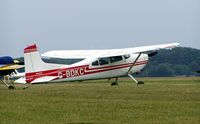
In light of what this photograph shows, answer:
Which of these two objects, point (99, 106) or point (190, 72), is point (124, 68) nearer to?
point (99, 106)

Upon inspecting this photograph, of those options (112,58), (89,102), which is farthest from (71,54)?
(89,102)

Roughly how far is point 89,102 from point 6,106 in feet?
9.53

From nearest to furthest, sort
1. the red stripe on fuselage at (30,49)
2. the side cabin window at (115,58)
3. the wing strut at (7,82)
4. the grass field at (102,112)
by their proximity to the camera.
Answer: the grass field at (102,112) < the red stripe on fuselage at (30,49) < the wing strut at (7,82) < the side cabin window at (115,58)

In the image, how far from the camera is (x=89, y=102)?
65.2 ft

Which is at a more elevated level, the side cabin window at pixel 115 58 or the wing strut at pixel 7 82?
the side cabin window at pixel 115 58

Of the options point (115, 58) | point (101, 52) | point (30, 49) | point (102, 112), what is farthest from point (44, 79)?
point (102, 112)

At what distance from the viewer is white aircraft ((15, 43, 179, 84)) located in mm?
30328

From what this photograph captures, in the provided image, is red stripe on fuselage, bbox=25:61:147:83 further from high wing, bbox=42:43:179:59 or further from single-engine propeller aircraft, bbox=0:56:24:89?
single-engine propeller aircraft, bbox=0:56:24:89

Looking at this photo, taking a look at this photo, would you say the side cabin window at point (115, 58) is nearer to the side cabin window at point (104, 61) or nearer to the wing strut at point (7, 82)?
the side cabin window at point (104, 61)

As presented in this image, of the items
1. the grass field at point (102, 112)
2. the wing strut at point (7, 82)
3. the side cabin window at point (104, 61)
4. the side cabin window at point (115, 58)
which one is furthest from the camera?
the side cabin window at point (115, 58)

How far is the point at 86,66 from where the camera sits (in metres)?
33.9

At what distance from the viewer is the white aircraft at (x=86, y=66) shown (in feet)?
99.5

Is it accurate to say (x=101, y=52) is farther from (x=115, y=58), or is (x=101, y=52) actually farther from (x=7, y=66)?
(x=7, y=66)

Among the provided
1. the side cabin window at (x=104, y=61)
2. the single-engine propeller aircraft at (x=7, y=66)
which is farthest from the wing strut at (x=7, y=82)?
the side cabin window at (x=104, y=61)
